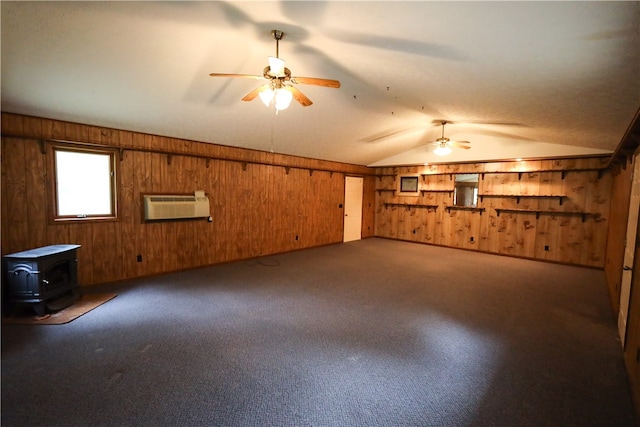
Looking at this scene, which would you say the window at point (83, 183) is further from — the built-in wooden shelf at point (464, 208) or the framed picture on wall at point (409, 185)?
the built-in wooden shelf at point (464, 208)

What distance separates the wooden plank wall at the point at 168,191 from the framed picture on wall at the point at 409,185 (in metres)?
2.50

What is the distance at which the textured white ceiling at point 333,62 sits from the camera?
1.84 m

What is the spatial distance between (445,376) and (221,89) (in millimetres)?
3774

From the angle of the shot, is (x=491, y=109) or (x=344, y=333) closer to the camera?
(x=344, y=333)

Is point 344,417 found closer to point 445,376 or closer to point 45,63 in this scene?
point 445,376

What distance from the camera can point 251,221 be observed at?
5.85 meters

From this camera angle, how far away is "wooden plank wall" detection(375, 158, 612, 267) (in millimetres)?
5648

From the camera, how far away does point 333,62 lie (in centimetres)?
286

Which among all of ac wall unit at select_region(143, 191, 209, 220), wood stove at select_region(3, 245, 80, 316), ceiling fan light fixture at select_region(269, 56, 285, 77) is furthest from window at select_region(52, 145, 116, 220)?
ceiling fan light fixture at select_region(269, 56, 285, 77)

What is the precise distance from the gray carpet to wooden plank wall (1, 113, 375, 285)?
0.68 m

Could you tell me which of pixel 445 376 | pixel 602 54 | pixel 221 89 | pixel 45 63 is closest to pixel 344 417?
pixel 445 376

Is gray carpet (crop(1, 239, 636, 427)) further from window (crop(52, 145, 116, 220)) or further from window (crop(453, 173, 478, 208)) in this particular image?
window (crop(453, 173, 478, 208))

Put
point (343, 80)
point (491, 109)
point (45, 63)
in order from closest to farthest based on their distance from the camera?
point (45, 63) → point (343, 80) → point (491, 109)

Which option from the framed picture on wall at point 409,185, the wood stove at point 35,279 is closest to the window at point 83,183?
the wood stove at point 35,279
